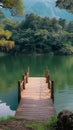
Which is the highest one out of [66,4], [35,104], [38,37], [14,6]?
[66,4]

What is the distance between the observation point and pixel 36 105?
14211mm

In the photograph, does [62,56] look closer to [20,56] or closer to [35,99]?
[20,56]

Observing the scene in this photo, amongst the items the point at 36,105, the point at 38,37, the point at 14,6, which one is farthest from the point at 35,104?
the point at 38,37

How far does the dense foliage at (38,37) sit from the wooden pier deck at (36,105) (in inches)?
1977

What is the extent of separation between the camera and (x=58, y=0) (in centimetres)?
1315

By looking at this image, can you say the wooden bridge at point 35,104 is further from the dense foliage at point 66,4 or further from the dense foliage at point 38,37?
the dense foliage at point 38,37

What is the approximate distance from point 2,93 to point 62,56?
45782mm

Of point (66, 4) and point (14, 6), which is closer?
point (66, 4)

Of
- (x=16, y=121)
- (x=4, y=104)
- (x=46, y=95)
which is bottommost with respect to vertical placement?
(x=4, y=104)

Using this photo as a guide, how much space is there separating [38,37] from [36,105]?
56.9 metres

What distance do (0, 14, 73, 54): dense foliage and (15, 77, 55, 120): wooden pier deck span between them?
50215 millimetres

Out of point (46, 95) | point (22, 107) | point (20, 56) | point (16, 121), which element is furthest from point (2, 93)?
point (20, 56)

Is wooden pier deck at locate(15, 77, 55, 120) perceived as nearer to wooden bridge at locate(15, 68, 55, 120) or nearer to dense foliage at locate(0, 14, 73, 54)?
wooden bridge at locate(15, 68, 55, 120)

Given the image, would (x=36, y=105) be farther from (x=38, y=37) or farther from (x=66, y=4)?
(x=38, y=37)
